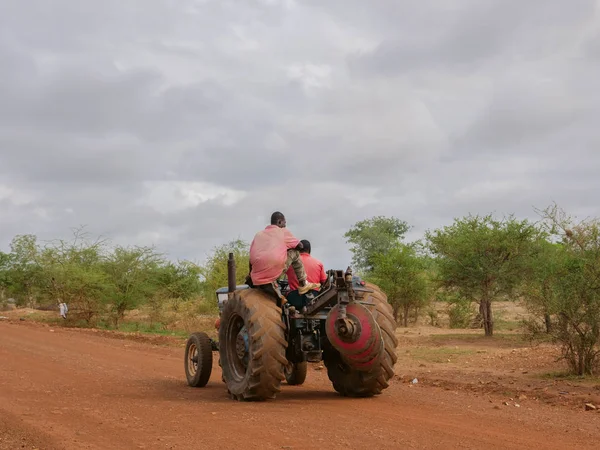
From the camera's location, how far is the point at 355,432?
24.0ft

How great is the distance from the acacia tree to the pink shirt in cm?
1893

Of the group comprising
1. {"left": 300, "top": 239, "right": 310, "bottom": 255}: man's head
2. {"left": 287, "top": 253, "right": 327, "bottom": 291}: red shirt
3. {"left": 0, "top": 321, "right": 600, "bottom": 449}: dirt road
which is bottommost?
{"left": 0, "top": 321, "right": 600, "bottom": 449}: dirt road

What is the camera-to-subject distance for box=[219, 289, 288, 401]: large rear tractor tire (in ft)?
30.6

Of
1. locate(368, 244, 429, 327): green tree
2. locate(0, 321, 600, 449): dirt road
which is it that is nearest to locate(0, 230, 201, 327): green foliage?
locate(368, 244, 429, 327): green tree

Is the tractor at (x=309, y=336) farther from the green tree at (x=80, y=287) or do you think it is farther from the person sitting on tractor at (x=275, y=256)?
the green tree at (x=80, y=287)

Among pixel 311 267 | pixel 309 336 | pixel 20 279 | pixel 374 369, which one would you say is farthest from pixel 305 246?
pixel 20 279

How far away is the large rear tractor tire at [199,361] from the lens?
1173 cm

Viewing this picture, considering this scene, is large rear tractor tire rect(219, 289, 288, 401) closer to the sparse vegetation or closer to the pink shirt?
the pink shirt

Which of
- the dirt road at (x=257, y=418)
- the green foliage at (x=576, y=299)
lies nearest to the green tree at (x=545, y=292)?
the green foliage at (x=576, y=299)

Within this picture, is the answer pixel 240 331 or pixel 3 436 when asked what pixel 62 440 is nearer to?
pixel 3 436

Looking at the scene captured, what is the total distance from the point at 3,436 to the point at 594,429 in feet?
20.6

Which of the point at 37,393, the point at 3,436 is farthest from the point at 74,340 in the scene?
the point at 3,436

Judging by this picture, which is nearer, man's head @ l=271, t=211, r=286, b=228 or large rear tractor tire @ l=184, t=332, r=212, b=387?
man's head @ l=271, t=211, r=286, b=228

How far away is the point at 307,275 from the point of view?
10617mm
